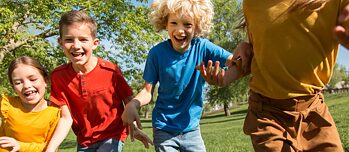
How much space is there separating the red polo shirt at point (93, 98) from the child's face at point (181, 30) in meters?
0.65

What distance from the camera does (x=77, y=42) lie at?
4.01 metres

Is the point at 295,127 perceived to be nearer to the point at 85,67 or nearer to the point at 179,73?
the point at 179,73

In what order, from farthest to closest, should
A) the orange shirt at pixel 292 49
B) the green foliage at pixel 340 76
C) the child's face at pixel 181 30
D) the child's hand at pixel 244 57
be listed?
the green foliage at pixel 340 76 < the child's face at pixel 181 30 < the child's hand at pixel 244 57 < the orange shirt at pixel 292 49

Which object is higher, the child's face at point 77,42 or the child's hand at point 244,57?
the child's face at point 77,42

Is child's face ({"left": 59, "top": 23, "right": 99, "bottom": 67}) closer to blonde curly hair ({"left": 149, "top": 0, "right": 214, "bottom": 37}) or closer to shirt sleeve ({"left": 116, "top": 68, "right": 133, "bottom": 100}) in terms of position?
shirt sleeve ({"left": 116, "top": 68, "right": 133, "bottom": 100})

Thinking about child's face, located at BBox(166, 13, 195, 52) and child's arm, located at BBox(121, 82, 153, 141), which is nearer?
child's arm, located at BBox(121, 82, 153, 141)

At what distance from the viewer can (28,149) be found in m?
4.02

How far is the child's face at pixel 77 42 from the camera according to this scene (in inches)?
158

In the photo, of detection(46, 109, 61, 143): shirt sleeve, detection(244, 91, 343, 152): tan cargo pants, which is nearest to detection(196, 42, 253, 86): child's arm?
detection(244, 91, 343, 152): tan cargo pants

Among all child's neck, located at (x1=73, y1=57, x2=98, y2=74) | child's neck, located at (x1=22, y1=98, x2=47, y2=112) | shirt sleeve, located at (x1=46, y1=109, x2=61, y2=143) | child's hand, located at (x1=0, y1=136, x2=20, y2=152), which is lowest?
child's hand, located at (x1=0, y1=136, x2=20, y2=152)

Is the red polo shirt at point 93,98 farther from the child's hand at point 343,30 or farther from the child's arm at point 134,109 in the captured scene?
the child's hand at point 343,30

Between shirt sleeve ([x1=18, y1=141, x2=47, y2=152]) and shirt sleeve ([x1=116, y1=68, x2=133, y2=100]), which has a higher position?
shirt sleeve ([x1=116, y1=68, x2=133, y2=100])

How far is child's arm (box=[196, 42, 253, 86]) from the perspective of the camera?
307cm

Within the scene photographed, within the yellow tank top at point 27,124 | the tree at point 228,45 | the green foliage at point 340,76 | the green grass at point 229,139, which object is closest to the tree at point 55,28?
the green grass at point 229,139
